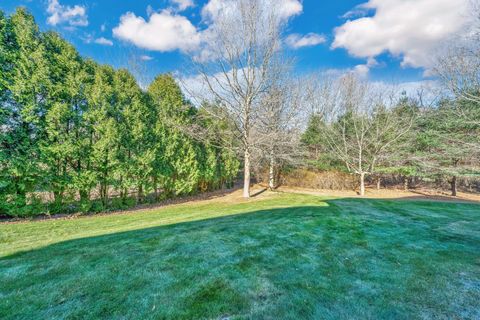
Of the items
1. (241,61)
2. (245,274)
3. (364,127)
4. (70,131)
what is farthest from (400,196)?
(70,131)

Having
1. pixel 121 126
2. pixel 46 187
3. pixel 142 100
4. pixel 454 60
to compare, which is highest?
pixel 454 60

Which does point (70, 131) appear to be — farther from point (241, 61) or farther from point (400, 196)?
point (400, 196)

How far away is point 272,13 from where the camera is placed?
32.5 ft

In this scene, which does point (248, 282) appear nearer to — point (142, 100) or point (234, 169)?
point (142, 100)

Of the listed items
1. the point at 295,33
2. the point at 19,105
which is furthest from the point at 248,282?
the point at 295,33

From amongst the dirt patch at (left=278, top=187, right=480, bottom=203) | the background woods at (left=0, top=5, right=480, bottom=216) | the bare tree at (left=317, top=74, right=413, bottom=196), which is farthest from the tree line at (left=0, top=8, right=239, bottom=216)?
the bare tree at (left=317, top=74, right=413, bottom=196)

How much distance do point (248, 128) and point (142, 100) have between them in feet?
16.5

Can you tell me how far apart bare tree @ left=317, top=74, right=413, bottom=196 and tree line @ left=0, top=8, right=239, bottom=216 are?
435 inches

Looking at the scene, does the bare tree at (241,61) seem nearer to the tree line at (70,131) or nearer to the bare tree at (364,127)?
the tree line at (70,131)

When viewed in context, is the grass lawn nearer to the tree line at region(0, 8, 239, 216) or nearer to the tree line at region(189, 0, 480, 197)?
the tree line at region(0, 8, 239, 216)

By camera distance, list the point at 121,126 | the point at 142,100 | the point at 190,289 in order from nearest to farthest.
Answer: the point at 190,289 → the point at 121,126 → the point at 142,100

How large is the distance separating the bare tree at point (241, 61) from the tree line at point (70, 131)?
2.70 m

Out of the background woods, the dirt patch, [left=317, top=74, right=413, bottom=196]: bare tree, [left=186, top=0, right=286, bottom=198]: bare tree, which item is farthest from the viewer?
[left=317, top=74, right=413, bottom=196]: bare tree

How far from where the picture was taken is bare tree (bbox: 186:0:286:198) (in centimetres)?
996
